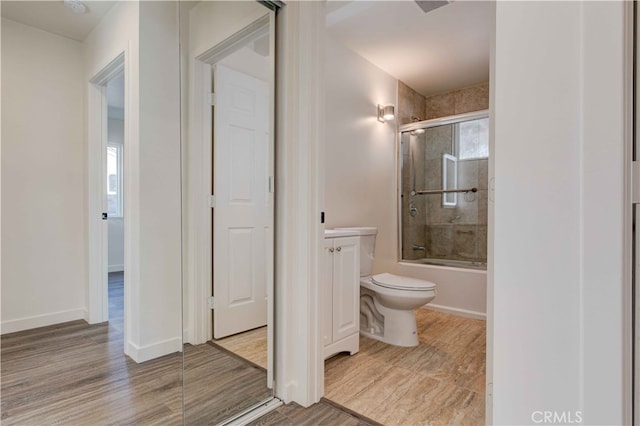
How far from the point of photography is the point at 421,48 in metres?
2.85

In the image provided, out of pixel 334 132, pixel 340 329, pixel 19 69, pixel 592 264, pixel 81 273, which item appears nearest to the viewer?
pixel 592 264

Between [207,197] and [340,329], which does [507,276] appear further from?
[340,329]

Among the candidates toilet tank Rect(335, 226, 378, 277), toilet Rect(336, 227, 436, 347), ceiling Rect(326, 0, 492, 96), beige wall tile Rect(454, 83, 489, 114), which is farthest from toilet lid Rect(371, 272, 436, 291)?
beige wall tile Rect(454, 83, 489, 114)

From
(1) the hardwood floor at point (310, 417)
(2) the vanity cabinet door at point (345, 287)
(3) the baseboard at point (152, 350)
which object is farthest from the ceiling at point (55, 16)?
(1) the hardwood floor at point (310, 417)

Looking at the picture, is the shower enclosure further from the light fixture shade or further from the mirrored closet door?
the light fixture shade

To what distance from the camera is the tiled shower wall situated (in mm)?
3410

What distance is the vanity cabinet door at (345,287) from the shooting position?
6.67 feet

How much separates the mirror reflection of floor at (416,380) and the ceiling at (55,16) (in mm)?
2151

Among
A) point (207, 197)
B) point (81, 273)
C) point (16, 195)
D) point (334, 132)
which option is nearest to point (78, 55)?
point (16, 195)

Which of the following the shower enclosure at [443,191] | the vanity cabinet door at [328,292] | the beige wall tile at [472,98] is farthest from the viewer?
the beige wall tile at [472,98]

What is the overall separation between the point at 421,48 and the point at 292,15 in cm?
174

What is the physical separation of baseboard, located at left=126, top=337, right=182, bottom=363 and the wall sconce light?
2.79 metres

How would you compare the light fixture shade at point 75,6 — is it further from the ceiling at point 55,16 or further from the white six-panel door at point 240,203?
the white six-panel door at point 240,203

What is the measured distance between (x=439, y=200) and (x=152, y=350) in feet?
10.6
